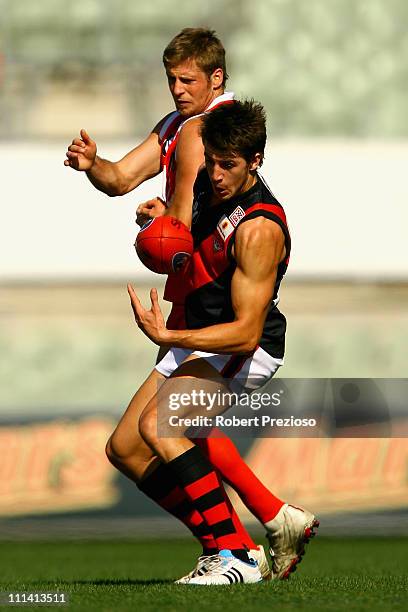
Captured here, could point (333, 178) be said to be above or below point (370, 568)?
above

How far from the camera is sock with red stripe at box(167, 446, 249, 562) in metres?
5.64

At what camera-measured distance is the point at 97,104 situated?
1291 centimetres

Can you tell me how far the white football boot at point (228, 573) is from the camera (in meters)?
5.51

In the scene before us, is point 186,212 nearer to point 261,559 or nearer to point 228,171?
point 228,171

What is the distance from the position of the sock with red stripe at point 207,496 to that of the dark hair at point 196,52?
1.71 m

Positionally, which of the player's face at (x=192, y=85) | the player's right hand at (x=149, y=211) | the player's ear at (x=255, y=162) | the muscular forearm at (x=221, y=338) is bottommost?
the muscular forearm at (x=221, y=338)

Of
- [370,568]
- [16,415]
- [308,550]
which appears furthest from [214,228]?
[16,415]

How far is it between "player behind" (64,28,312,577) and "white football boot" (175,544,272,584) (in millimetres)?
49

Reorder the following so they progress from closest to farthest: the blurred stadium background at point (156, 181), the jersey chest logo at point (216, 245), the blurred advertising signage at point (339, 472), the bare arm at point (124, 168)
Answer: the jersey chest logo at point (216, 245)
the bare arm at point (124, 168)
the blurred advertising signage at point (339, 472)
the blurred stadium background at point (156, 181)

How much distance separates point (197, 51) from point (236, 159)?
2.55ft

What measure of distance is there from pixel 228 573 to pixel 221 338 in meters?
0.98

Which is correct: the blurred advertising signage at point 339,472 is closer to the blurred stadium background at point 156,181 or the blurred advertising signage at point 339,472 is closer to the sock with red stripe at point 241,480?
the blurred stadium background at point 156,181

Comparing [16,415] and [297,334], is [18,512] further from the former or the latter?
[297,334]

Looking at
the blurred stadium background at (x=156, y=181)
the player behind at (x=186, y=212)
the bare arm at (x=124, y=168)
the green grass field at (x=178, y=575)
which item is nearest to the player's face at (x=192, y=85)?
the player behind at (x=186, y=212)
